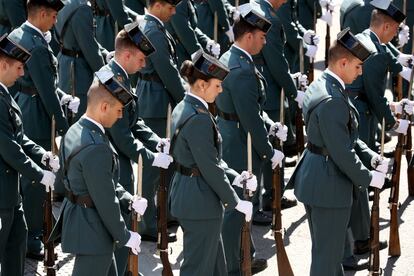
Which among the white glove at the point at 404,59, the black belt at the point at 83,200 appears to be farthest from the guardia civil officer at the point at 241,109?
the white glove at the point at 404,59

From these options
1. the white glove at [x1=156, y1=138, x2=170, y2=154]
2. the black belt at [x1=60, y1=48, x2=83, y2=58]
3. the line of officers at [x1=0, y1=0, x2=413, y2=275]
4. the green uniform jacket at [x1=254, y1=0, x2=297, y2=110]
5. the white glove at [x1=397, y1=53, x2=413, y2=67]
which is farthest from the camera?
the white glove at [x1=397, y1=53, x2=413, y2=67]

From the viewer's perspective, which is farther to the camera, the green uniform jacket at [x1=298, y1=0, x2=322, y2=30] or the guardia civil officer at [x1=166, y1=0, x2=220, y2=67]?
the green uniform jacket at [x1=298, y1=0, x2=322, y2=30]

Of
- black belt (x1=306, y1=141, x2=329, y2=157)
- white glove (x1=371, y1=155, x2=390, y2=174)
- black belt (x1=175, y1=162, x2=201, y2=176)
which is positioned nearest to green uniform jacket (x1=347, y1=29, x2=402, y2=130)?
white glove (x1=371, y1=155, x2=390, y2=174)

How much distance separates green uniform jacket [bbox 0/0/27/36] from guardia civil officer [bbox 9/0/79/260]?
1736 millimetres

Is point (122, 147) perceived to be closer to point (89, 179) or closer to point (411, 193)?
point (89, 179)

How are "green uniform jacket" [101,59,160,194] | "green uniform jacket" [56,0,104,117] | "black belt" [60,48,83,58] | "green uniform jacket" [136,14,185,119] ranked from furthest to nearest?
"black belt" [60,48,83,58]
"green uniform jacket" [56,0,104,117]
"green uniform jacket" [136,14,185,119]
"green uniform jacket" [101,59,160,194]

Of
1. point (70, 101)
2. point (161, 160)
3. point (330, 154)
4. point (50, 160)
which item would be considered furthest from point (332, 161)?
point (70, 101)

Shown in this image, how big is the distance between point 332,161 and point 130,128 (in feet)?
5.70

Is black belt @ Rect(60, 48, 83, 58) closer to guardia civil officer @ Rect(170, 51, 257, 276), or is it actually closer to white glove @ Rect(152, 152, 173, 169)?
white glove @ Rect(152, 152, 173, 169)

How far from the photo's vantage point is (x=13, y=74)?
8352 mm

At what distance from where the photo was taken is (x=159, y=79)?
33.2 feet

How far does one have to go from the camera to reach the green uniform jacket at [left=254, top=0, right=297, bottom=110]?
10.4 meters

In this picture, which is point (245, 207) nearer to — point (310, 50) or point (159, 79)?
point (159, 79)

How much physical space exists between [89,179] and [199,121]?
97cm
